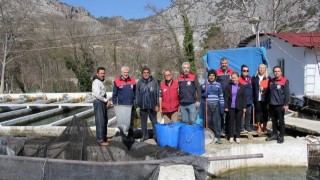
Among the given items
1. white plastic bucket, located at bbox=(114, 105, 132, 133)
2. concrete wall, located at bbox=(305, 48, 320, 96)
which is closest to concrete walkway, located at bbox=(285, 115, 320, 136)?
white plastic bucket, located at bbox=(114, 105, 132, 133)

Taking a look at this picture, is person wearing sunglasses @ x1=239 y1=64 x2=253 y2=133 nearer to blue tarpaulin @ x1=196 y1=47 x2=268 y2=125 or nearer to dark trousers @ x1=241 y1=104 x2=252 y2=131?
dark trousers @ x1=241 y1=104 x2=252 y2=131

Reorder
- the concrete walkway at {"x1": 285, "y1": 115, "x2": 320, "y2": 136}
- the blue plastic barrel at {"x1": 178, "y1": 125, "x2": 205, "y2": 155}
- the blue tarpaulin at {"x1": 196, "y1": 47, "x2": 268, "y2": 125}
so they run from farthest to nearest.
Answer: the blue tarpaulin at {"x1": 196, "y1": 47, "x2": 268, "y2": 125}
the concrete walkway at {"x1": 285, "y1": 115, "x2": 320, "y2": 136}
the blue plastic barrel at {"x1": 178, "y1": 125, "x2": 205, "y2": 155}

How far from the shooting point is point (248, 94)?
7621 millimetres

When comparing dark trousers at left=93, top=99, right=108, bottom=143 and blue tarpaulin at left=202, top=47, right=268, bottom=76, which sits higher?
blue tarpaulin at left=202, top=47, right=268, bottom=76

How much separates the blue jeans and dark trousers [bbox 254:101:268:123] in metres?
1.69

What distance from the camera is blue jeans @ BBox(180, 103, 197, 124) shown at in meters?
7.17

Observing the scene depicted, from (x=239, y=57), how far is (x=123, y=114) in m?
5.07

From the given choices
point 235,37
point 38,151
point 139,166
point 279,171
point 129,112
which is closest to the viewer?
point 139,166

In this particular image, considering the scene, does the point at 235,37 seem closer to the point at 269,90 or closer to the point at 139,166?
the point at 269,90

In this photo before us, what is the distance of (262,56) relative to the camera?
9.85 meters

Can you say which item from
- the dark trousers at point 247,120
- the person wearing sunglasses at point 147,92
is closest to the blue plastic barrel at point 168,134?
the person wearing sunglasses at point 147,92

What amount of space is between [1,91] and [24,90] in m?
2.94

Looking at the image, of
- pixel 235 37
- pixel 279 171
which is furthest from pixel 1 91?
pixel 279 171

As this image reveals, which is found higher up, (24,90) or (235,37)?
(235,37)
